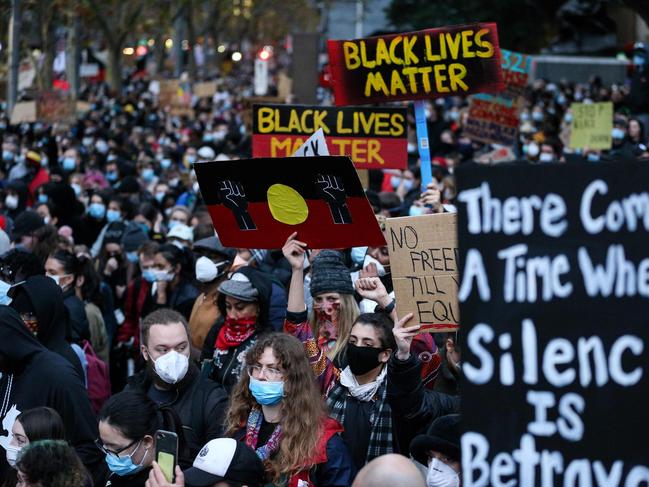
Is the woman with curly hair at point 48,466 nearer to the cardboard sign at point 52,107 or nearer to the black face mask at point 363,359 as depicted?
the black face mask at point 363,359

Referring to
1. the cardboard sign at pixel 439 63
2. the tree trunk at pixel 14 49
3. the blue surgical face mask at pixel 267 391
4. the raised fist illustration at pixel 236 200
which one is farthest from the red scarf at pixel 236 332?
the tree trunk at pixel 14 49

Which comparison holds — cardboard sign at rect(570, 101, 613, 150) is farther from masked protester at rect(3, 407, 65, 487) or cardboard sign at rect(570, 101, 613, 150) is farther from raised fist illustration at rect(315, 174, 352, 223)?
masked protester at rect(3, 407, 65, 487)

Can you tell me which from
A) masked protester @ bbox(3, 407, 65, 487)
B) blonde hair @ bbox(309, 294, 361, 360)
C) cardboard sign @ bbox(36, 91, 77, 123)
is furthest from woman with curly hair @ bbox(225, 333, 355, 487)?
cardboard sign @ bbox(36, 91, 77, 123)

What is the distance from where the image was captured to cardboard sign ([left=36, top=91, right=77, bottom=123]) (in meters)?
21.0

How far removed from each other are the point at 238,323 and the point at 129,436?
1.92 metres

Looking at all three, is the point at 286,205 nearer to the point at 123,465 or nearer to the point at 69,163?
the point at 123,465

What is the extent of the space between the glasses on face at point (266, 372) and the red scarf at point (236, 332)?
1324 mm

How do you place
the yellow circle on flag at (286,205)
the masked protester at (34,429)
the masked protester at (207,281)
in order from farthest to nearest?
the masked protester at (207,281), the yellow circle on flag at (286,205), the masked protester at (34,429)

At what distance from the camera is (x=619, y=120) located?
17109 millimetres

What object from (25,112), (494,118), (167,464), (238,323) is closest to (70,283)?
(238,323)

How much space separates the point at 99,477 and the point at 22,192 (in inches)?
330

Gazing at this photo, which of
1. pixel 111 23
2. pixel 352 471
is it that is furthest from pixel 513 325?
pixel 111 23

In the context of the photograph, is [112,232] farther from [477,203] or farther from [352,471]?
[477,203]

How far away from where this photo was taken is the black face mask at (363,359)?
505 centimetres
